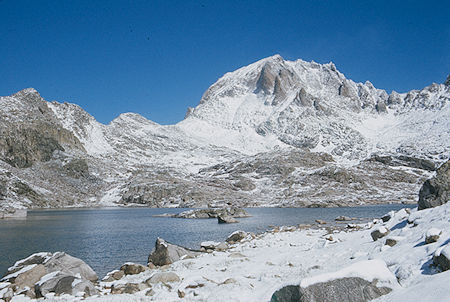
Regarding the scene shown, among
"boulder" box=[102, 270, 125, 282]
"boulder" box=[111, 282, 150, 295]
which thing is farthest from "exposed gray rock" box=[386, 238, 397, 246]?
"boulder" box=[102, 270, 125, 282]

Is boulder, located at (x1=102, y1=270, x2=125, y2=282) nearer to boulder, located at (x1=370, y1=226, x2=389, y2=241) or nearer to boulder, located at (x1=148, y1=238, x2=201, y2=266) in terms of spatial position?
boulder, located at (x1=148, y1=238, x2=201, y2=266)

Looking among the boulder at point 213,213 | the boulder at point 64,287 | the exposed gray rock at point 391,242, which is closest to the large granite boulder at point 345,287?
the exposed gray rock at point 391,242

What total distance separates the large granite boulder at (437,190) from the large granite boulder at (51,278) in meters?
22.9

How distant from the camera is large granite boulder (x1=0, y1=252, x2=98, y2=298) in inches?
758

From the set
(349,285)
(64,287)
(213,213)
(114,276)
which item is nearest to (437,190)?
(349,285)

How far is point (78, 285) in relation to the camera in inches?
761

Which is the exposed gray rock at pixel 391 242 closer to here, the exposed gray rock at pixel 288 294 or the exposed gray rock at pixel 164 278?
the exposed gray rock at pixel 288 294

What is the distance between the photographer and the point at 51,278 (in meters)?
20.2

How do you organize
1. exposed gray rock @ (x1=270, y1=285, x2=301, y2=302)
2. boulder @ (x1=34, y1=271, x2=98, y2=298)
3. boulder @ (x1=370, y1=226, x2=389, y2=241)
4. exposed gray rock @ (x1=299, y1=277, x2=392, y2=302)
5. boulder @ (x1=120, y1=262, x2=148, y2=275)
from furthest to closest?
1. boulder @ (x1=120, y1=262, x2=148, y2=275)
2. boulder @ (x1=370, y1=226, x2=389, y2=241)
3. boulder @ (x1=34, y1=271, x2=98, y2=298)
4. exposed gray rock @ (x1=270, y1=285, x2=301, y2=302)
5. exposed gray rock @ (x1=299, y1=277, x2=392, y2=302)

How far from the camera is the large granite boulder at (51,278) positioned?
1925 centimetres

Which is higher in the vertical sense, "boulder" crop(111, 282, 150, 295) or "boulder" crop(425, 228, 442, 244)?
"boulder" crop(425, 228, 442, 244)

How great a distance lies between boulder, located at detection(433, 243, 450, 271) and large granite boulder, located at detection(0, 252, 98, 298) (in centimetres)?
1717

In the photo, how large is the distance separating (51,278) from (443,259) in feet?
67.7

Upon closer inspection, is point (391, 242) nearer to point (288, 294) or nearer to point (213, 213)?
point (288, 294)
